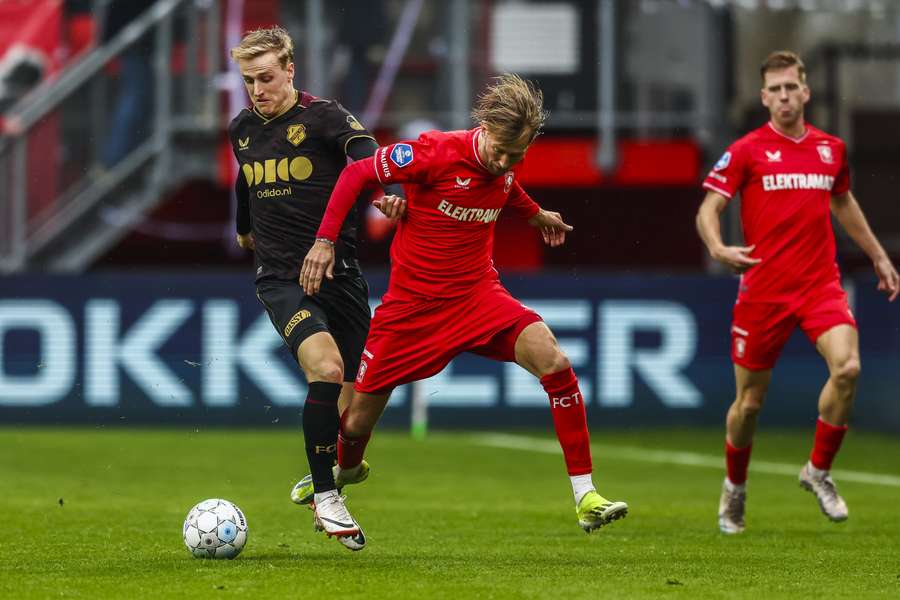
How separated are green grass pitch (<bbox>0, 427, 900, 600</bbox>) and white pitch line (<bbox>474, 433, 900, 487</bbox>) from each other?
0.30 ft

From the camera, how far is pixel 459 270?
814 centimetres

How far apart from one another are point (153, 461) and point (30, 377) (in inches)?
152

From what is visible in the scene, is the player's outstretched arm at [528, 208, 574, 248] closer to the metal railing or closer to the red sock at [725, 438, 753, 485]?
the red sock at [725, 438, 753, 485]

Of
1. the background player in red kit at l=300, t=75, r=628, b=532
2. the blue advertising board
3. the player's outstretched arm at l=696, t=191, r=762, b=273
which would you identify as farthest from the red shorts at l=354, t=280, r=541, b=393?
the blue advertising board

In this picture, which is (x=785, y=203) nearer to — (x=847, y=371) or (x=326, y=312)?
(x=847, y=371)

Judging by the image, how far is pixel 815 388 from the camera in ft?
56.6

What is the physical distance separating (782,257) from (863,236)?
2.02 feet

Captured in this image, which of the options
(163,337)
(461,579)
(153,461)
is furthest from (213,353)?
(461,579)

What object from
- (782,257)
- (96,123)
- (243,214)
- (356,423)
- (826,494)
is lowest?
(826,494)

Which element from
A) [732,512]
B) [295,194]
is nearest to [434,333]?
[295,194]

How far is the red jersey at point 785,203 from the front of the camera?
9.22 meters

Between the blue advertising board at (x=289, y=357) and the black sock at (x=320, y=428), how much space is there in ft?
31.2

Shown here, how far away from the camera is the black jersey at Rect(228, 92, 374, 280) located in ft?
27.0

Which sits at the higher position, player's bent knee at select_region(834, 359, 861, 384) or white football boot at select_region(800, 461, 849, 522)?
player's bent knee at select_region(834, 359, 861, 384)
